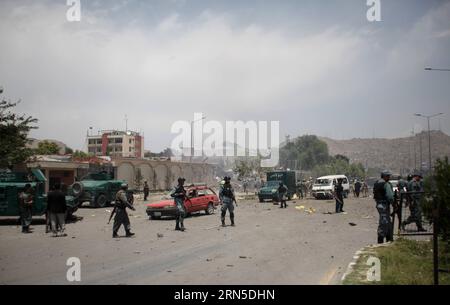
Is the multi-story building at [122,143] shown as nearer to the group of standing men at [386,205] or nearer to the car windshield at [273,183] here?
the car windshield at [273,183]

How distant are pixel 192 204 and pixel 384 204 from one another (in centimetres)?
1123

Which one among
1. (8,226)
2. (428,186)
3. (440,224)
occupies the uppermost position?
(428,186)

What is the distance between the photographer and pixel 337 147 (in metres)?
188

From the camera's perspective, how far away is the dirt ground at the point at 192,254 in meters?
7.91

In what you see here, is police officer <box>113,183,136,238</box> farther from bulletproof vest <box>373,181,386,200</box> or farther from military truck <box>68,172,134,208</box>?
military truck <box>68,172,134,208</box>

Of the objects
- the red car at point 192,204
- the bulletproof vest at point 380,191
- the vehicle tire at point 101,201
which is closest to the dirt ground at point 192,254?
the bulletproof vest at point 380,191

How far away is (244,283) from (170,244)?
Answer: 17.1ft

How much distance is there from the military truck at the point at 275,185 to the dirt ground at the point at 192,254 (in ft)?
52.0

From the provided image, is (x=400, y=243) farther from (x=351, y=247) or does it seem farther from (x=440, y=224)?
(x=440, y=224)

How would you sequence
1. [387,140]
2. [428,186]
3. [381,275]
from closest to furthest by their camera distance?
[381,275] → [428,186] → [387,140]

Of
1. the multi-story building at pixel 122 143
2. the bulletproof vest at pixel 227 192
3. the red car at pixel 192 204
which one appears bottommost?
the red car at pixel 192 204

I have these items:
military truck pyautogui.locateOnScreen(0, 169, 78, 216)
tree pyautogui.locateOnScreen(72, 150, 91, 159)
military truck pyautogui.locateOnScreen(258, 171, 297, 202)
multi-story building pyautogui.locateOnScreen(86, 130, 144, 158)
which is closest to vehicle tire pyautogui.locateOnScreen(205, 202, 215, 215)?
military truck pyautogui.locateOnScreen(0, 169, 78, 216)

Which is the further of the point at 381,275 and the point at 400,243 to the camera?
the point at 400,243
